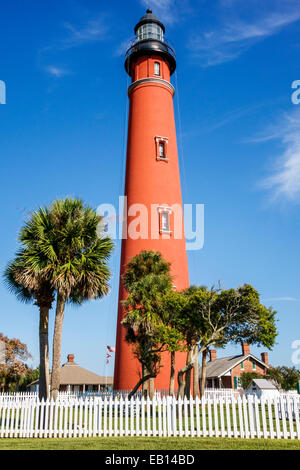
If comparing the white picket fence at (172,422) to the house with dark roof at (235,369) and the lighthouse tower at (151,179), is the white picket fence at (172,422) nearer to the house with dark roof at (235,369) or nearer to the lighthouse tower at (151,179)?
the lighthouse tower at (151,179)

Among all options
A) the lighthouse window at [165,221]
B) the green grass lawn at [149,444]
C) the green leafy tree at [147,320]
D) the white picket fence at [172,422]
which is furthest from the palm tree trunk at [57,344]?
the lighthouse window at [165,221]

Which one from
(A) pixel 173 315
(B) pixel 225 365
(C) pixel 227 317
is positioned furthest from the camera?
(B) pixel 225 365

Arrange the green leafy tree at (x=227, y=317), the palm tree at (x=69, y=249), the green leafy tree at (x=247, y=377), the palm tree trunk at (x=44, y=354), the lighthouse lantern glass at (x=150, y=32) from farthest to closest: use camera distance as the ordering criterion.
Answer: the green leafy tree at (x=247, y=377) < the lighthouse lantern glass at (x=150, y=32) < the green leafy tree at (x=227, y=317) < the palm tree trunk at (x=44, y=354) < the palm tree at (x=69, y=249)

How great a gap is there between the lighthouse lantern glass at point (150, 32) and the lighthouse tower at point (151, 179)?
Answer: 35.8 inches

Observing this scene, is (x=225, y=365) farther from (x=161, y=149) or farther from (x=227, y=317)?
(x=227, y=317)

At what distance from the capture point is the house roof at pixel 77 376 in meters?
43.4

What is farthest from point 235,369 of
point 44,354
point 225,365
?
point 44,354

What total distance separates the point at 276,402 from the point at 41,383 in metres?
8.63

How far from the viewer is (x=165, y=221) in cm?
2534

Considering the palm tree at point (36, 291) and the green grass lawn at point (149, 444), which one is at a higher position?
the palm tree at point (36, 291)

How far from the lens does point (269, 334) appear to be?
57.9ft

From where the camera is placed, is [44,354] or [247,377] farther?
[247,377]

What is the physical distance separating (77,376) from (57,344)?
3214 centimetres
